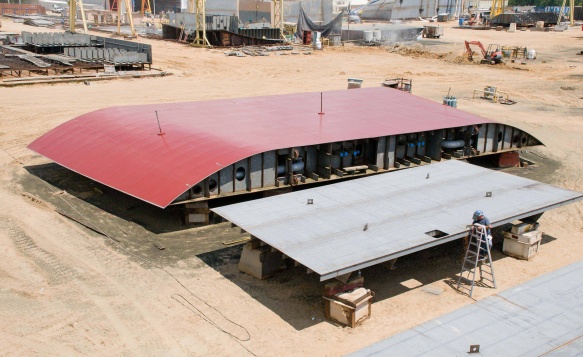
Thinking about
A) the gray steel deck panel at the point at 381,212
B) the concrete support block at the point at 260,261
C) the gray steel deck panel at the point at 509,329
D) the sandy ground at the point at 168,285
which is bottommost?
the sandy ground at the point at 168,285

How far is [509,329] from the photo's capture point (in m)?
11.0

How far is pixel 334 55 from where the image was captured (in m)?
56.9

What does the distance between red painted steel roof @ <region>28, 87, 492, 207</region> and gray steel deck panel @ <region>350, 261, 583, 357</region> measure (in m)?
8.16

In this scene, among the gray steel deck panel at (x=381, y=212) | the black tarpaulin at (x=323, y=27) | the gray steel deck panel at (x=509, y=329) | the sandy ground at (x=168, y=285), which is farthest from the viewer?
the black tarpaulin at (x=323, y=27)

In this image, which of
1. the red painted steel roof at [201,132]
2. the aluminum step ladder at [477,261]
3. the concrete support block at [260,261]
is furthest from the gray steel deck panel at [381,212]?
the red painted steel roof at [201,132]

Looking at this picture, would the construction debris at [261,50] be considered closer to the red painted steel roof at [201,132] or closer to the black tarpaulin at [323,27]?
the black tarpaulin at [323,27]

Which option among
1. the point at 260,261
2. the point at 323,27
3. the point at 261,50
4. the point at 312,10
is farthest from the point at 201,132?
the point at 312,10

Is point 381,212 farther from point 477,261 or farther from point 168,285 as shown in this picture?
point 168,285

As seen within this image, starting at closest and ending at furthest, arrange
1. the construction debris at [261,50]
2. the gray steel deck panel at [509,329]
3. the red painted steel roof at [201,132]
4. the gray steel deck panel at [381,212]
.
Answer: the gray steel deck panel at [509,329], the gray steel deck panel at [381,212], the red painted steel roof at [201,132], the construction debris at [261,50]

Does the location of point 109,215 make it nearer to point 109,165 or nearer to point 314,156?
point 109,165

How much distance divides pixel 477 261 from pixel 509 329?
3748 mm

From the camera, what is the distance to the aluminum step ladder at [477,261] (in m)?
14.4

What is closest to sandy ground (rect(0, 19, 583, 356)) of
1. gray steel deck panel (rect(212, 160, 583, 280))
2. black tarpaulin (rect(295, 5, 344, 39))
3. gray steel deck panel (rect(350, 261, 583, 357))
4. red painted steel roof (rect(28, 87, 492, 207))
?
red painted steel roof (rect(28, 87, 492, 207))

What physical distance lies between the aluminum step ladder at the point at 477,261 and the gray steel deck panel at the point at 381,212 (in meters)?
0.37
